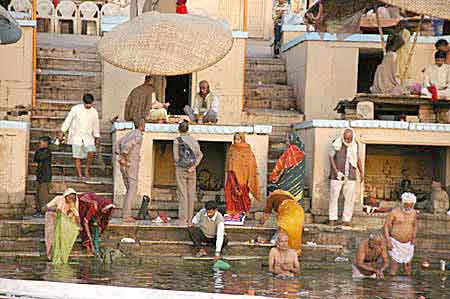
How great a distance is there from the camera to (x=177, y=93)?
2169cm

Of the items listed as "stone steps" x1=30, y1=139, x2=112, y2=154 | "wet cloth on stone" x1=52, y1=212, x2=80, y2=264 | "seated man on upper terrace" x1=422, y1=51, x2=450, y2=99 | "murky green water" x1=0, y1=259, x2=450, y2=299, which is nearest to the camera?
"murky green water" x1=0, y1=259, x2=450, y2=299

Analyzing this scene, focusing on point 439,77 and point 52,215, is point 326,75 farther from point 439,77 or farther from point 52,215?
point 52,215

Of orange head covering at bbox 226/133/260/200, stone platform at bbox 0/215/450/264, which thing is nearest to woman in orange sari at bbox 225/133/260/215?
orange head covering at bbox 226/133/260/200

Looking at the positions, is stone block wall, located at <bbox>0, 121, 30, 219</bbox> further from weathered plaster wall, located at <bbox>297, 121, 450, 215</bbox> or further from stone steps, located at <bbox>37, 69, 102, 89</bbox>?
weathered plaster wall, located at <bbox>297, 121, 450, 215</bbox>

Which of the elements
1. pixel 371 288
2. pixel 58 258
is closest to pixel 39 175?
pixel 58 258

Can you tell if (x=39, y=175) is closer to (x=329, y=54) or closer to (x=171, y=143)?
(x=171, y=143)

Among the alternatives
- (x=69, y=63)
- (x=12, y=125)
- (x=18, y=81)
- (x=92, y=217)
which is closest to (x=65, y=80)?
(x=69, y=63)

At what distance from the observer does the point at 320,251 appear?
15555mm

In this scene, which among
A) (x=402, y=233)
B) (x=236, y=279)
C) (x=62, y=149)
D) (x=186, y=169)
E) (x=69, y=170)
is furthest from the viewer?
(x=62, y=149)

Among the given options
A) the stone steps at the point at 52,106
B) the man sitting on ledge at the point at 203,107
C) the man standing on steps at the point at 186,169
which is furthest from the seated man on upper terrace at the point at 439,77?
the stone steps at the point at 52,106

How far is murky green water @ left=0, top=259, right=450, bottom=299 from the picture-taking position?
12.7 metres

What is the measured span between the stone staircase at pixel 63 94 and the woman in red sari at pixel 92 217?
2.23 m

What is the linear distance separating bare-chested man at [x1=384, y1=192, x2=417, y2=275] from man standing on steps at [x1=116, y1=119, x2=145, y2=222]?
11.4 feet

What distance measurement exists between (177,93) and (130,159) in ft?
19.2
